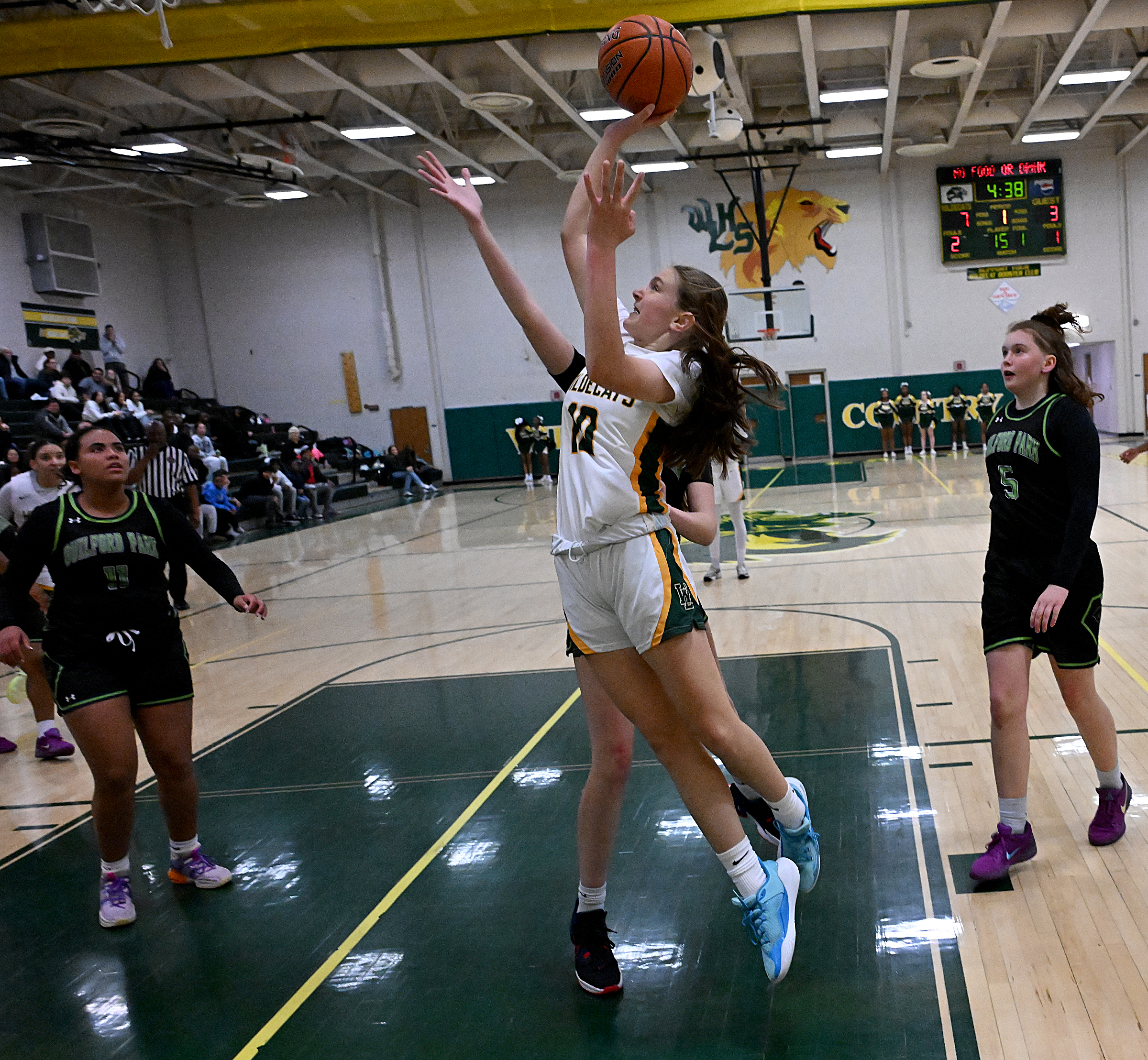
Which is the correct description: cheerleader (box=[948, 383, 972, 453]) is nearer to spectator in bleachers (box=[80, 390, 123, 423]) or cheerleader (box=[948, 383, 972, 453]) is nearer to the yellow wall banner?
the yellow wall banner

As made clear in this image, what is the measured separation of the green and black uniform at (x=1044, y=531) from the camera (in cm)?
311

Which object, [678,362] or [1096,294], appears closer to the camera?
[678,362]

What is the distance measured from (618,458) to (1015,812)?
1.76 m

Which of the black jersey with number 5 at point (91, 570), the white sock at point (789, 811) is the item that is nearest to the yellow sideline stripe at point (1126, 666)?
the white sock at point (789, 811)

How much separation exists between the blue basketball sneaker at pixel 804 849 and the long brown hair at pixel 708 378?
0.98m

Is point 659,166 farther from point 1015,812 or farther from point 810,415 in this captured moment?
point 1015,812

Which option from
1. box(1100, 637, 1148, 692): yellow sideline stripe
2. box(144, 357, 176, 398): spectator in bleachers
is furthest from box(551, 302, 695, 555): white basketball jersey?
box(144, 357, 176, 398): spectator in bleachers

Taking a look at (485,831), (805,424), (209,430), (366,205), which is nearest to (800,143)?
(805,424)

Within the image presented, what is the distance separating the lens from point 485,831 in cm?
400

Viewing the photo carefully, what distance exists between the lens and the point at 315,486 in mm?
19562

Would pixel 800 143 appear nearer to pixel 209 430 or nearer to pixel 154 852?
pixel 209 430

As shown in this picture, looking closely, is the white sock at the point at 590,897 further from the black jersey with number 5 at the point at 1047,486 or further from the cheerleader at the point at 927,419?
the cheerleader at the point at 927,419

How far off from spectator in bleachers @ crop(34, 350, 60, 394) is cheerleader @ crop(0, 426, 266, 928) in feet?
56.2

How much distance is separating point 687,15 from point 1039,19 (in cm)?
662
